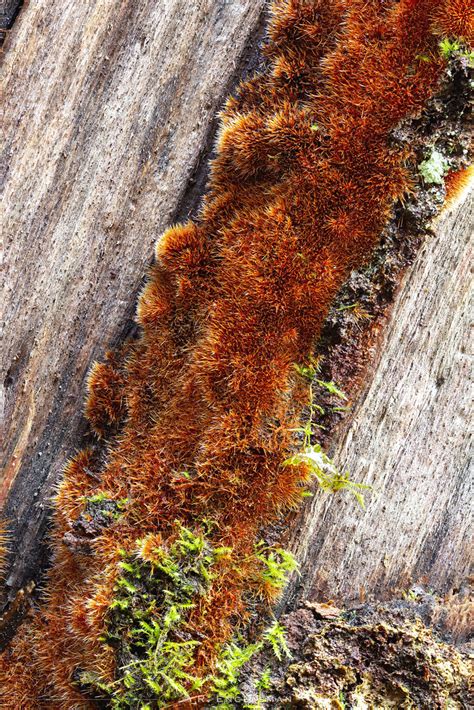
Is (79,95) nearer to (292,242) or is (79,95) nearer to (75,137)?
(75,137)

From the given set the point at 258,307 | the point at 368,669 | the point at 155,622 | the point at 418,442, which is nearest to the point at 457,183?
the point at 258,307

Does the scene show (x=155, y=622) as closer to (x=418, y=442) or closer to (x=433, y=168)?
→ (x=418, y=442)

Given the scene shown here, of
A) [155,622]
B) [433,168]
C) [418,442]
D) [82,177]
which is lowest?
[155,622]

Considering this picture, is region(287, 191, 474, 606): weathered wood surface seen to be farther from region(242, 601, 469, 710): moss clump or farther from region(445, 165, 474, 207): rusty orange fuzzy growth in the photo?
region(242, 601, 469, 710): moss clump

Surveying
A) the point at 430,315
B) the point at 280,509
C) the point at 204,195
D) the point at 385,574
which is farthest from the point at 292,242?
the point at 385,574

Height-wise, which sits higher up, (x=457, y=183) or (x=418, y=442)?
(x=457, y=183)

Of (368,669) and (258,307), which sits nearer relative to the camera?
(368,669)
